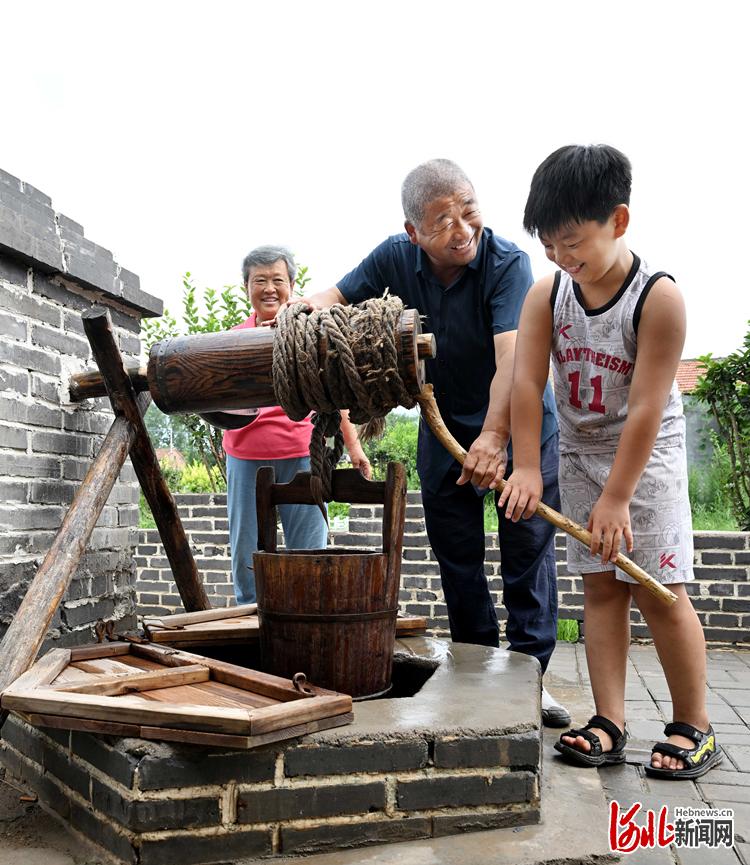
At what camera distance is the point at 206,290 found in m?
9.07

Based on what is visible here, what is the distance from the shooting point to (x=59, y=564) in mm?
2312

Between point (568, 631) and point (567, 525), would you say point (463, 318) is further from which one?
point (568, 631)

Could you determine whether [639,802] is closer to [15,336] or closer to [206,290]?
[15,336]

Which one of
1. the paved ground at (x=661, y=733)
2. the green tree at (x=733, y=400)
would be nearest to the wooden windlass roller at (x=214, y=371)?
the paved ground at (x=661, y=733)

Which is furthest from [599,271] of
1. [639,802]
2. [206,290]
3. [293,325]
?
→ [206,290]

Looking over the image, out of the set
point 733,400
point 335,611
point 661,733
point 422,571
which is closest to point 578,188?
point 335,611

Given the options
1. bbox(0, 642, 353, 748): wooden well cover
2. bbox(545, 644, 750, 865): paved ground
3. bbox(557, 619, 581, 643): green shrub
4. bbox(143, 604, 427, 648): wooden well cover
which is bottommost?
bbox(545, 644, 750, 865): paved ground

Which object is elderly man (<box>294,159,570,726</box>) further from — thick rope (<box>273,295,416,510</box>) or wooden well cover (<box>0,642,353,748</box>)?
wooden well cover (<box>0,642,353,748</box>)

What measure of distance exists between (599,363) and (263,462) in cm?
150

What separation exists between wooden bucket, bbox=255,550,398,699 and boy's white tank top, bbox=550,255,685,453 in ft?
2.57

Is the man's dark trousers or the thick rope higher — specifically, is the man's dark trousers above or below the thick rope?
below

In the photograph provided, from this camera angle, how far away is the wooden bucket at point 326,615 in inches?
85.5

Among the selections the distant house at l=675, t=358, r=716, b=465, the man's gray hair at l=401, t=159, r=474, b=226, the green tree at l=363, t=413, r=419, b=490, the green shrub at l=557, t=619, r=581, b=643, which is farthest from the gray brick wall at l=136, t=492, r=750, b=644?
the distant house at l=675, t=358, r=716, b=465

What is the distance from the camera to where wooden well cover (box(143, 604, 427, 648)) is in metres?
2.64
